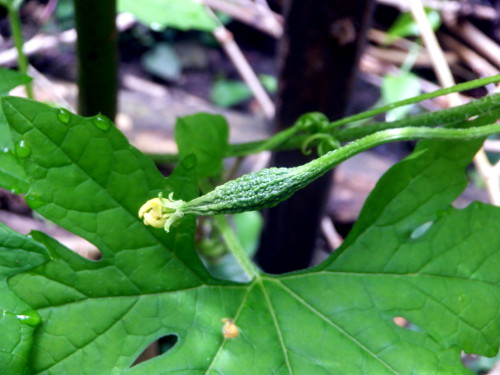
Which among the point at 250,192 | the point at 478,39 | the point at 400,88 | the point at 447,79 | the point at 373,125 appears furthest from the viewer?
the point at 478,39

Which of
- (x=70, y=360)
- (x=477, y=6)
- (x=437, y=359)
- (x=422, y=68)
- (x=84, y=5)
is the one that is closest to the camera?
(x=70, y=360)

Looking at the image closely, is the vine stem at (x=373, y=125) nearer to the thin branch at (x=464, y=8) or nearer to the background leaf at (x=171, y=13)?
the background leaf at (x=171, y=13)

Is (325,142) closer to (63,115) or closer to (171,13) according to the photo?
(63,115)

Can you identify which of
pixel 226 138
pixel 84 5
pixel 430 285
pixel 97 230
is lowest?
pixel 430 285

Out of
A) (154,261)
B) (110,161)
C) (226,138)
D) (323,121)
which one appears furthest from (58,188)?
(323,121)

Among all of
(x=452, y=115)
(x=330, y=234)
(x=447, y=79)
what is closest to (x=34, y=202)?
(x=452, y=115)

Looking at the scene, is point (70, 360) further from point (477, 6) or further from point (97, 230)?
point (477, 6)

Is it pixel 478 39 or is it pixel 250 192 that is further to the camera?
pixel 478 39

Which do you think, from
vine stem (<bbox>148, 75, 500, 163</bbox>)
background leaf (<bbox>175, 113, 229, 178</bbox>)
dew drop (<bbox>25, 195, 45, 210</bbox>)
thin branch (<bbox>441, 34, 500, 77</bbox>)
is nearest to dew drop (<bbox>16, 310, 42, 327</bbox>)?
dew drop (<bbox>25, 195, 45, 210</bbox>)

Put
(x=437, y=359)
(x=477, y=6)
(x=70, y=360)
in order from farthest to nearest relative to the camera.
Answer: (x=477, y=6) → (x=437, y=359) → (x=70, y=360)
